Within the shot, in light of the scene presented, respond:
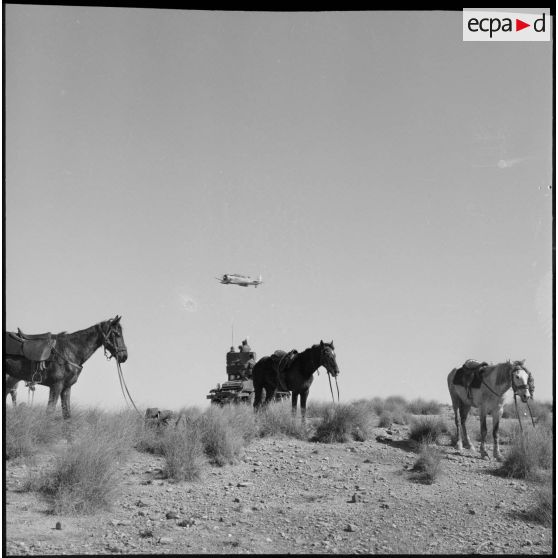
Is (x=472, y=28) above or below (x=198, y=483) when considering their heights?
above

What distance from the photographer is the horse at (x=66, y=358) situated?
39.6ft

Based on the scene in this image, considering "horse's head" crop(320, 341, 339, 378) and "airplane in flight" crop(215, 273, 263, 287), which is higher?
"airplane in flight" crop(215, 273, 263, 287)

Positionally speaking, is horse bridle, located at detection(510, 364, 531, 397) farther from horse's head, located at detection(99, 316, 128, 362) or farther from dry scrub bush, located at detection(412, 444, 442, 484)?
horse's head, located at detection(99, 316, 128, 362)

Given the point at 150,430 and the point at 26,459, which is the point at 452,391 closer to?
the point at 150,430

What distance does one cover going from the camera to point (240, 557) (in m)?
7.41

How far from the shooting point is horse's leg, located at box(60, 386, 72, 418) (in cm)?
1216

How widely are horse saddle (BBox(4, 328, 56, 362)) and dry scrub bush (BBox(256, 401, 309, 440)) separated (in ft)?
16.2

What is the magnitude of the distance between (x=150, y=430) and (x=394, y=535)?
5.65 m

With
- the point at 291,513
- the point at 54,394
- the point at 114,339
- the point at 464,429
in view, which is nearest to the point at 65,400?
the point at 54,394

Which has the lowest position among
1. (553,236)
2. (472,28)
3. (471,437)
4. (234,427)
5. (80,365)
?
(471,437)

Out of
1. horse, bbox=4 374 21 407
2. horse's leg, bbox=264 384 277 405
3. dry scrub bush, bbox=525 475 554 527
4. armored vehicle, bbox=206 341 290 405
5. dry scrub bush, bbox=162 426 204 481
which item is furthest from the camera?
armored vehicle, bbox=206 341 290 405

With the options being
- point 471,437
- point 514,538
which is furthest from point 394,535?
point 471,437

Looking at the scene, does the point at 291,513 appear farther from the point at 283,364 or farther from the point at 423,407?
the point at 423,407

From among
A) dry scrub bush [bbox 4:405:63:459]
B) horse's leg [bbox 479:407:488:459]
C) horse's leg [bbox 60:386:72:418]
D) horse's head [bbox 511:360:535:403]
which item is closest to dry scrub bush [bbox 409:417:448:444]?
horse's leg [bbox 479:407:488:459]
